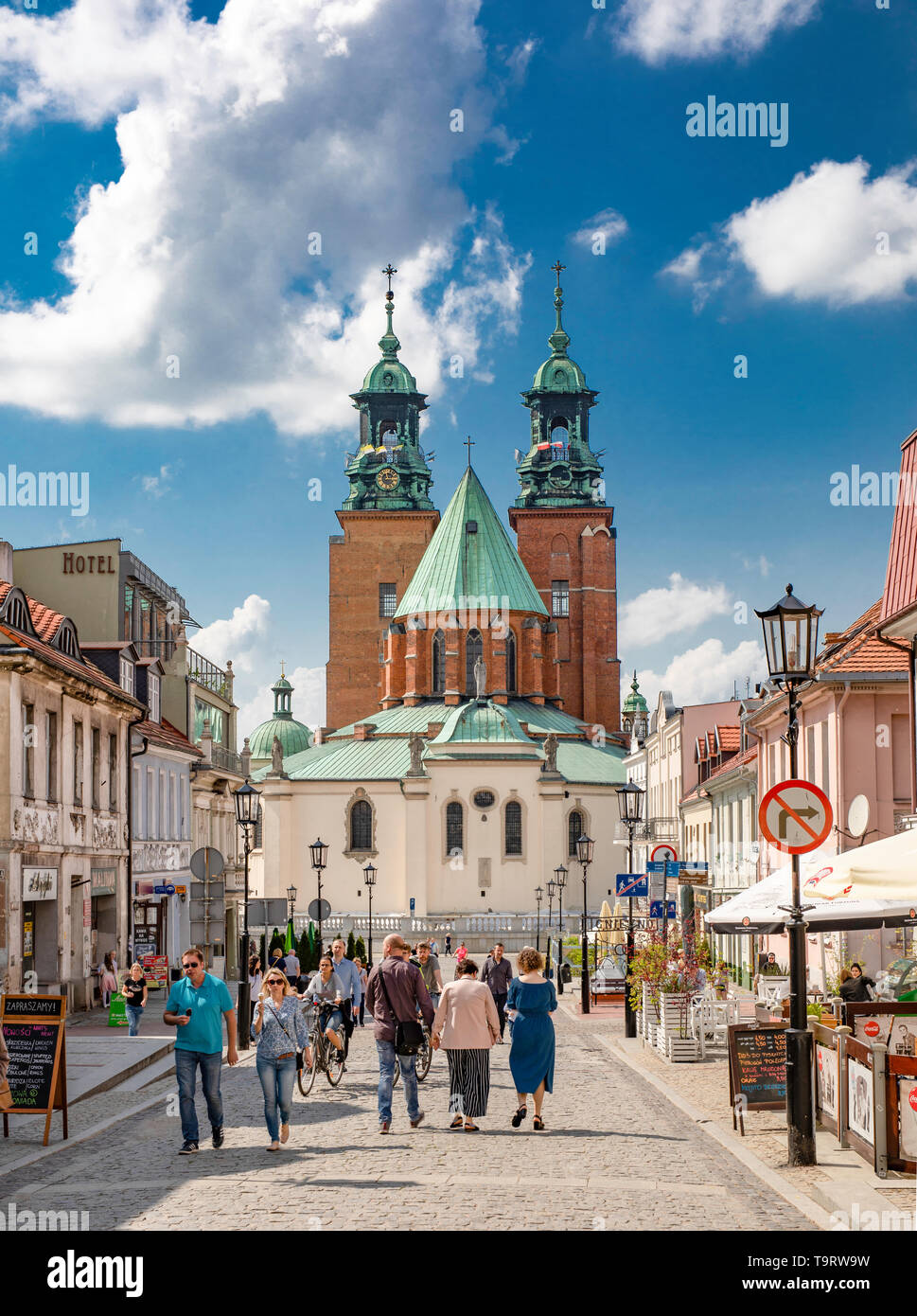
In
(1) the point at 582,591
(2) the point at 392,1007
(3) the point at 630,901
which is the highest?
(1) the point at 582,591

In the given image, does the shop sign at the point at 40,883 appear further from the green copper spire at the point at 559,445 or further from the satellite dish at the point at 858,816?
the green copper spire at the point at 559,445

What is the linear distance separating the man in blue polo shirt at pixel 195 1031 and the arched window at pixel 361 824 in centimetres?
6746

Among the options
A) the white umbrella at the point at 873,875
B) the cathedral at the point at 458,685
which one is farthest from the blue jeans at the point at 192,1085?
the cathedral at the point at 458,685

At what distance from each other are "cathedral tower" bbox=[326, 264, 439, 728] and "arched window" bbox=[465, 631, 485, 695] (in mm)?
9605

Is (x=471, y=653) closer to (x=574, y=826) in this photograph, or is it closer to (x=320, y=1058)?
(x=574, y=826)

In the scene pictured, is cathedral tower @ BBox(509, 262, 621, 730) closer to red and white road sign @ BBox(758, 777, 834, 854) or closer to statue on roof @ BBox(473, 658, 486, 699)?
statue on roof @ BBox(473, 658, 486, 699)

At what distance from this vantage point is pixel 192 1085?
12.8m

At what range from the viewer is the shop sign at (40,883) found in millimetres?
25984

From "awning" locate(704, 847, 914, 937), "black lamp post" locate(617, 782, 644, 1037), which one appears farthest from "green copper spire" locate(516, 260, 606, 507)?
"awning" locate(704, 847, 914, 937)

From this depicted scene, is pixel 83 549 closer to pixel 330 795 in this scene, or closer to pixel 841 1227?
pixel 841 1227

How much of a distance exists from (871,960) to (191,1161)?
17307 millimetres

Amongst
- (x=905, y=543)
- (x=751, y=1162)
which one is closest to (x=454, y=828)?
(x=905, y=543)

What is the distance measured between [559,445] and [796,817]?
8886cm

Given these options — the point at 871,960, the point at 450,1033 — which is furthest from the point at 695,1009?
the point at 450,1033
